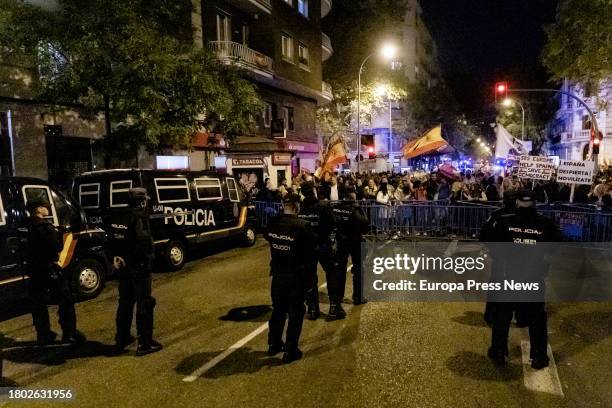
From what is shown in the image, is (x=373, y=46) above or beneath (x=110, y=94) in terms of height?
above

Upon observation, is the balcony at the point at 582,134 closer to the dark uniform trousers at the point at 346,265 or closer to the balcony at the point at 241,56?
the balcony at the point at 241,56

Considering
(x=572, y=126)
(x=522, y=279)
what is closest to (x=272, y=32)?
(x=522, y=279)

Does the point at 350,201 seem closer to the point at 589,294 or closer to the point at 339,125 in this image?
the point at 589,294

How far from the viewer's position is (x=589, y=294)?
26.8 ft

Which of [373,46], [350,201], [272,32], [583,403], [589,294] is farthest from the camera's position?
[373,46]

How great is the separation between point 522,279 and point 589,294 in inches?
153

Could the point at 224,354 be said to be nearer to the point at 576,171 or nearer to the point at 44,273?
the point at 44,273

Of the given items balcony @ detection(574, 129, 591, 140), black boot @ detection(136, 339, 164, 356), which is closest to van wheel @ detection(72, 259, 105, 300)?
black boot @ detection(136, 339, 164, 356)

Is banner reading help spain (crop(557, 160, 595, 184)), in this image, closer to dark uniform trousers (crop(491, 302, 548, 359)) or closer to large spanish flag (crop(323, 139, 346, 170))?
large spanish flag (crop(323, 139, 346, 170))

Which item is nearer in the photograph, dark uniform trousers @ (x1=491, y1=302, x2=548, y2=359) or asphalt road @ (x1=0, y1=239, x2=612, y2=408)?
asphalt road @ (x1=0, y1=239, x2=612, y2=408)

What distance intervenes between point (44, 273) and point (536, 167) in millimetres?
13028

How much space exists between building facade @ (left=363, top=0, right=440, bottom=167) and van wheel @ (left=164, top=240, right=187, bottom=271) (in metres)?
29.0

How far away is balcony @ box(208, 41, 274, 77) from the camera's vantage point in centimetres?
1952

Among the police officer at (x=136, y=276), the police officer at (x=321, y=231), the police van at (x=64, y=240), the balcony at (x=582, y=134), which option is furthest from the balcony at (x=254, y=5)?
the balcony at (x=582, y=134)
